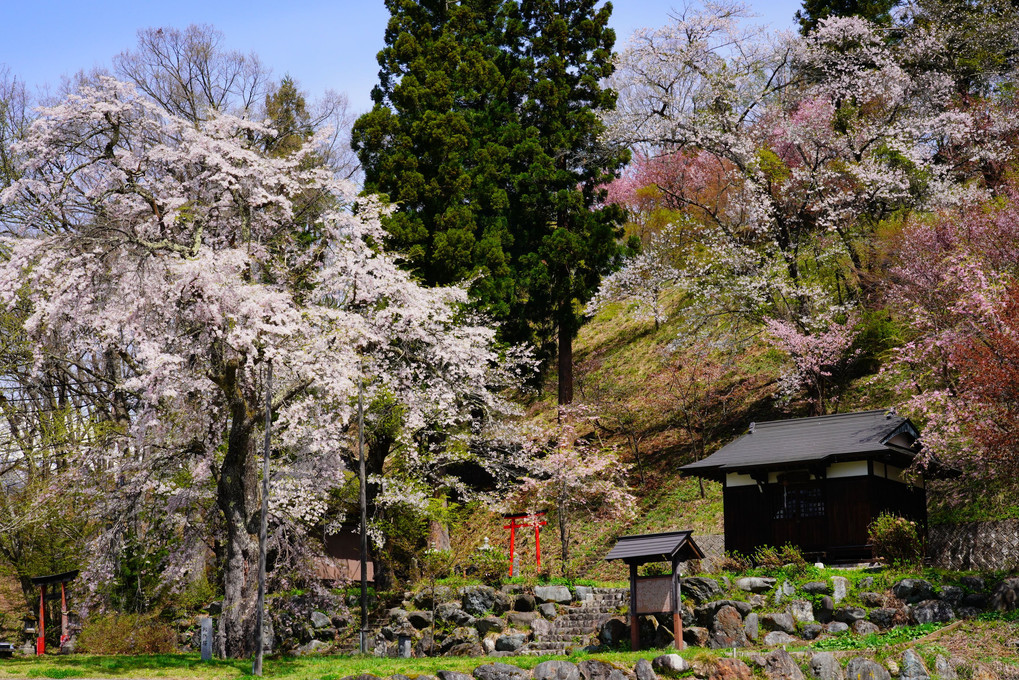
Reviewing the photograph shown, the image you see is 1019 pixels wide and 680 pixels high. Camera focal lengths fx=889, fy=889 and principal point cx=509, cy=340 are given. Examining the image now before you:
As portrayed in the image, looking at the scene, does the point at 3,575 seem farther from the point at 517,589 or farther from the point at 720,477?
the point at 720,477

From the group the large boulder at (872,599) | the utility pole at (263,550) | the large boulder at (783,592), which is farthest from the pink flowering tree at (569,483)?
the utility pole at (263,550)

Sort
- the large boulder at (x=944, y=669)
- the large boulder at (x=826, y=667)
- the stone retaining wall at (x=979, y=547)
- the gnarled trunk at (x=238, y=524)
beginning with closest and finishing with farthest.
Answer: the large boulder at (x=944, y=669) → the large boulder at (x=826, y=667) → the gnarled trunk at (x=238, y=524) → the stone retaining wall at (x=979, y=547)

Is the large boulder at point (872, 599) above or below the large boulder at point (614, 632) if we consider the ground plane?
above

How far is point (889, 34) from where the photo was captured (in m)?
40.4

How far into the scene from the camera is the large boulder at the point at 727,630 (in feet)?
61.1

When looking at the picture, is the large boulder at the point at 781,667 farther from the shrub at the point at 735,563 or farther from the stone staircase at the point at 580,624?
the shrub at the point at 735,563

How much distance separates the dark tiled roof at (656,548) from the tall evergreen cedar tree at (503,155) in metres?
13.1

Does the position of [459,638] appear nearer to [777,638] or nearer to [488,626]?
[488,626]

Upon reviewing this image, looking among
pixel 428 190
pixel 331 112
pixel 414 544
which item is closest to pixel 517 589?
pixel 414 544

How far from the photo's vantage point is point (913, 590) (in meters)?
18.4

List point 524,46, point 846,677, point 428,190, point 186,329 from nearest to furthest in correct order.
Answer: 1. point 846,677
2. point 186,329
3. point 428,190
4. point 524,46

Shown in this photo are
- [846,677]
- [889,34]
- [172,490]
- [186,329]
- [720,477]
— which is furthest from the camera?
[889,34]

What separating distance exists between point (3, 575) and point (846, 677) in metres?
26.8

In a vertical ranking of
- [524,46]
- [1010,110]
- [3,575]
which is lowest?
[3,575]
